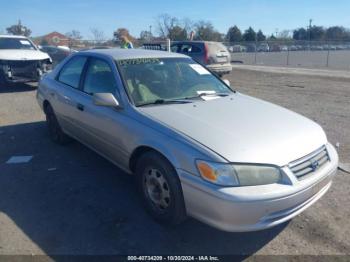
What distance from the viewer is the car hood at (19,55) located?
11031 mm

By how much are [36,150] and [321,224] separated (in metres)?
4.22

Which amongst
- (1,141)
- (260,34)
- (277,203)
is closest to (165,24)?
(260,34)

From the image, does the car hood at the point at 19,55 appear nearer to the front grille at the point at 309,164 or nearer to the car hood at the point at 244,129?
the car hood at the point at 244,129

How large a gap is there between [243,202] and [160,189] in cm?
91

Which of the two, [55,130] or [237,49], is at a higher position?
[237,49]

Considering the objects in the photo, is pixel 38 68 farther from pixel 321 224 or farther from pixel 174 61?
pixel 321 224

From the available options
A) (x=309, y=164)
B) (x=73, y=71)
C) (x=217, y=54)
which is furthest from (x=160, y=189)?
(x=217, y=54)

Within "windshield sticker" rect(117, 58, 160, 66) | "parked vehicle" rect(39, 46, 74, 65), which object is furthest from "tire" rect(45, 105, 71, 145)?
"parked vehicle" rect(39, 46, 74, 65)

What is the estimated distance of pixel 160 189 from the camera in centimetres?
323

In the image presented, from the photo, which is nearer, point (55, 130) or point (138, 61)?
point (138, 61)

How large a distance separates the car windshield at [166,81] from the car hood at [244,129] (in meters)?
0.24

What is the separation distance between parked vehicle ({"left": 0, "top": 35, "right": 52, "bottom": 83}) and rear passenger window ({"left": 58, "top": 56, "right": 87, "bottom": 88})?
6792mm

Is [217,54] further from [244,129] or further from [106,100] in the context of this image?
[244,129]

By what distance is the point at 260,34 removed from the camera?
84.9m
